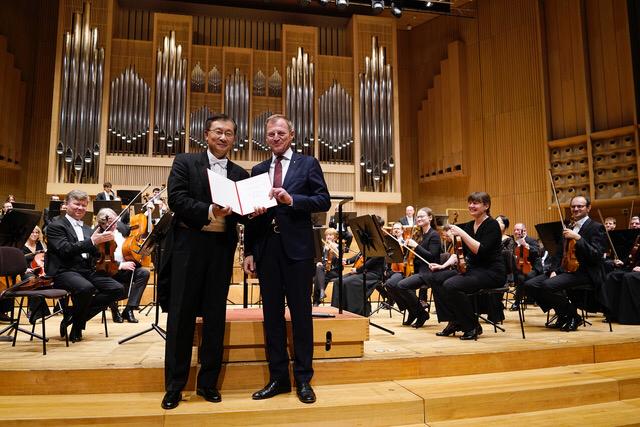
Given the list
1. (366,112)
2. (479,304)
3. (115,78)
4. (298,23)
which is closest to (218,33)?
(298,23)

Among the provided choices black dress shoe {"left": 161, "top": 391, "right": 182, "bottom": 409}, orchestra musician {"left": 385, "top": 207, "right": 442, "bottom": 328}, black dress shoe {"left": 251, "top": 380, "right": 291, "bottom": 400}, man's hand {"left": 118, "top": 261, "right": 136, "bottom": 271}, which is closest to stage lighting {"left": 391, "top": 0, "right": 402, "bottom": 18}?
orchestra musician {"left": 385, "top": 207, "right": 442, "bottom": 328}

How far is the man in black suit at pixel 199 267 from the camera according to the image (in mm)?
2561

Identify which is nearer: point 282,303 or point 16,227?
point 282,303

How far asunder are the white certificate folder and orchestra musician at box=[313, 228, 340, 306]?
3857 mm

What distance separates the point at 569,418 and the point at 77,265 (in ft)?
11.7

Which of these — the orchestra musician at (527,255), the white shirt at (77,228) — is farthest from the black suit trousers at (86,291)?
the orchestra musician at (527,255)

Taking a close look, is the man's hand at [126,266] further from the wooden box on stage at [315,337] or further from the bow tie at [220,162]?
the bow tie at [220,162]

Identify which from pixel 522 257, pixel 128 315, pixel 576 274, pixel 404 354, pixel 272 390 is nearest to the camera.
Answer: pixel 272 390

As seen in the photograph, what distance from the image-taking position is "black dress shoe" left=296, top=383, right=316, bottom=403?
8.52ft

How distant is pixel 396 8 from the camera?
873 centimetres

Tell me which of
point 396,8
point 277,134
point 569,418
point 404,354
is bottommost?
point 569,418

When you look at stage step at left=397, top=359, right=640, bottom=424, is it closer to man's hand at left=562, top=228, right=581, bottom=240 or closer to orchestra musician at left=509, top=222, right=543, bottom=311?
man's hand at left=562, top=228, right=581, bottom=240

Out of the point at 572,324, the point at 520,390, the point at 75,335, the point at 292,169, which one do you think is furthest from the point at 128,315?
the point at 572,324

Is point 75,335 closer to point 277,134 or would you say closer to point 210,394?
point 210,394
